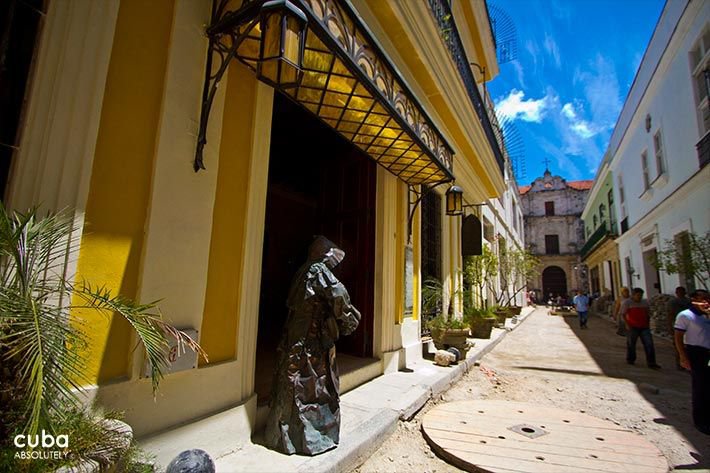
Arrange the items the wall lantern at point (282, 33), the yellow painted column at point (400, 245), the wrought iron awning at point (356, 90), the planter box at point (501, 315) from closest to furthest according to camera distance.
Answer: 1. the wall lantern at point (282, 33)
2. the wrought iron awning at point (356, 90)
3. the yellow painted column at point (400, 245)
4. the planter box at point (501, 315)

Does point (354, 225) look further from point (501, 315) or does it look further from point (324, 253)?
point (501, 315)

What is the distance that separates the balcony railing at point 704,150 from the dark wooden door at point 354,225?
8.20 m

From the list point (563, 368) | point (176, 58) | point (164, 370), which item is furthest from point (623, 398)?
point (176, 58)

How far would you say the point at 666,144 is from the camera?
1037cm

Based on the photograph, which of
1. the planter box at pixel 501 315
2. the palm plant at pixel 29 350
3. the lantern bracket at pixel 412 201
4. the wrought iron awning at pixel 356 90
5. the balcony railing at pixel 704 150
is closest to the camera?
the palm plant at pixel 29 350

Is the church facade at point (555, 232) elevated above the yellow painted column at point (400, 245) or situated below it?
above

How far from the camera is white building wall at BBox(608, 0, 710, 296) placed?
27.8 ft

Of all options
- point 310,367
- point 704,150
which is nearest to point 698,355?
point 310,367

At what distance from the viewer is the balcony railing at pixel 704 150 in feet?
25.9

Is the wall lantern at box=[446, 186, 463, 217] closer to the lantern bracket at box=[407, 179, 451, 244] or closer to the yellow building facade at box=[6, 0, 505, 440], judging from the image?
the lantern bracket at box=[407, 179, 451, 244]

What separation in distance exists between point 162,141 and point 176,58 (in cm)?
56

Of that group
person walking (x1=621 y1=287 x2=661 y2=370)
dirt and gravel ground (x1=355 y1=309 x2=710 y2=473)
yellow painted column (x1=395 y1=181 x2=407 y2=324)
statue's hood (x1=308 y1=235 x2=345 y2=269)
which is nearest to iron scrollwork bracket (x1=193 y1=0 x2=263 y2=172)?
statue's hood (x1=308 y1=235 x2=345 y2=269)

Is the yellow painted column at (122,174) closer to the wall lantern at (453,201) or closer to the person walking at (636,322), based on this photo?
the wall lantern at (453,201)

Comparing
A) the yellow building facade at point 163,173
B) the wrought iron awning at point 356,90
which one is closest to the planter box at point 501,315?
the wrought iron awning at point 356,90
